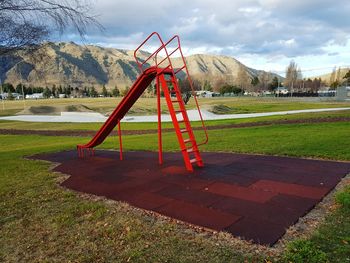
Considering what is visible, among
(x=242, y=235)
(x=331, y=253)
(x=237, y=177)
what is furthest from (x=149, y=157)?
(x=331, y=253)

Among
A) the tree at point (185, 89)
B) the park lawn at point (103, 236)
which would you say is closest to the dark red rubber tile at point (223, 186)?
the park lawn at point (103, 236)

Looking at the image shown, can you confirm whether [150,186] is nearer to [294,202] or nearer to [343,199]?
[294,202]

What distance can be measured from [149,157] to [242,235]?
6142 mm

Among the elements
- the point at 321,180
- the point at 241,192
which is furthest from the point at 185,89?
the point at 241,192

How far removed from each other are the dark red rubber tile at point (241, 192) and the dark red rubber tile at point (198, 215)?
2.71 ft

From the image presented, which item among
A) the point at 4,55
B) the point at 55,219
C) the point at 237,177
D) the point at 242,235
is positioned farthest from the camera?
the point at 4,55

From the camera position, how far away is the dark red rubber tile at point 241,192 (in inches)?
207

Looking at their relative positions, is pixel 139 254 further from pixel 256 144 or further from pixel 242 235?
pixel 256 144

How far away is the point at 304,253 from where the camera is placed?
10.9 feet

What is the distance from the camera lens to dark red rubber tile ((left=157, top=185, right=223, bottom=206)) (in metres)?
5.23

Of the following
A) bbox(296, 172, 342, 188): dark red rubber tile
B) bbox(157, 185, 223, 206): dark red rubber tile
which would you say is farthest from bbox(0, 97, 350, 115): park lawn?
bbox(157, 185, 223, 206): dark red rubber tile

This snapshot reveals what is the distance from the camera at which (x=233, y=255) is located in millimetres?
3426

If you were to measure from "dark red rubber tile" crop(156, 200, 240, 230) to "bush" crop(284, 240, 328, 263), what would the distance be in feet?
3.22

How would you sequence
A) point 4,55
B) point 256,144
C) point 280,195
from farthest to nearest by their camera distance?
point 256,144 → point 4,55 → point 280,195
